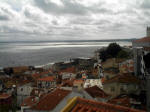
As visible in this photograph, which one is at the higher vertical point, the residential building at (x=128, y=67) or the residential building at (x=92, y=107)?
the residential building at (x=92, y=107)

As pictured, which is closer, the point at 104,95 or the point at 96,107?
the point at 96,107

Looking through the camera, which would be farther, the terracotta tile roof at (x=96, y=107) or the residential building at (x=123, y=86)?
the residential building at (x=123, y=86)

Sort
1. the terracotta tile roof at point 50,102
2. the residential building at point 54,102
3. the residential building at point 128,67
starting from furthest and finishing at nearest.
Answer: the residential building at point 128,67
the terracotta tile roof at point 50,102
the residential building at point 54,102

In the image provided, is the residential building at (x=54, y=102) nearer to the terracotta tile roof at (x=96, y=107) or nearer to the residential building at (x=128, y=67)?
the terracotta tile roof at (x=96, y=107)

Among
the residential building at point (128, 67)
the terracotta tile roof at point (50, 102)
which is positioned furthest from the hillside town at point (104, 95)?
the residential building at point (128, 67)

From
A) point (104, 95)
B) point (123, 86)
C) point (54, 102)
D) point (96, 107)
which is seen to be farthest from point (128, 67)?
point (96, 107)

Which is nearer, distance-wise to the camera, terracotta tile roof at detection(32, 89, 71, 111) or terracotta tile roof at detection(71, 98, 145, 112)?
terracotta tile roof at detection(71, 98, 145, 112)

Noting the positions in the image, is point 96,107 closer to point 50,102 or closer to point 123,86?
point 50,102

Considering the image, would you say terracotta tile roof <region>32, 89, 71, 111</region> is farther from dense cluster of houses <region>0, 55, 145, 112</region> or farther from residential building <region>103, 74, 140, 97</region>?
residential building <region>103, 74, 140, 97</region>

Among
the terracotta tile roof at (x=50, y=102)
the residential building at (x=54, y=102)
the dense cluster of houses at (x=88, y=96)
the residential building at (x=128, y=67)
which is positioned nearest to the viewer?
the dense cluster of houses at (x=88, y=96)

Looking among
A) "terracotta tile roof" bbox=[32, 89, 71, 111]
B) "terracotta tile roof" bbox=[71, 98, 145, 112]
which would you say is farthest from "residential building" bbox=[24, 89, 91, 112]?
"terracotta tile roof" bbox=[71, 98, 145, 112]

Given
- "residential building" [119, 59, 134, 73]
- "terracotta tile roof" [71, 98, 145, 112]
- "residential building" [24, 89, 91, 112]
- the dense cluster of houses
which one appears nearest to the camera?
"terracotta tile roof" [71, 98, 145, 112]

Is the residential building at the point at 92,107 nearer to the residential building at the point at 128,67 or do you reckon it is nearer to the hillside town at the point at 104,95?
the hillside town at the point at 104,95

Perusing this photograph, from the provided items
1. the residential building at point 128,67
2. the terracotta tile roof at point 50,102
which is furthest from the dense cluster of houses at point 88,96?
the residential building at point 128,67
